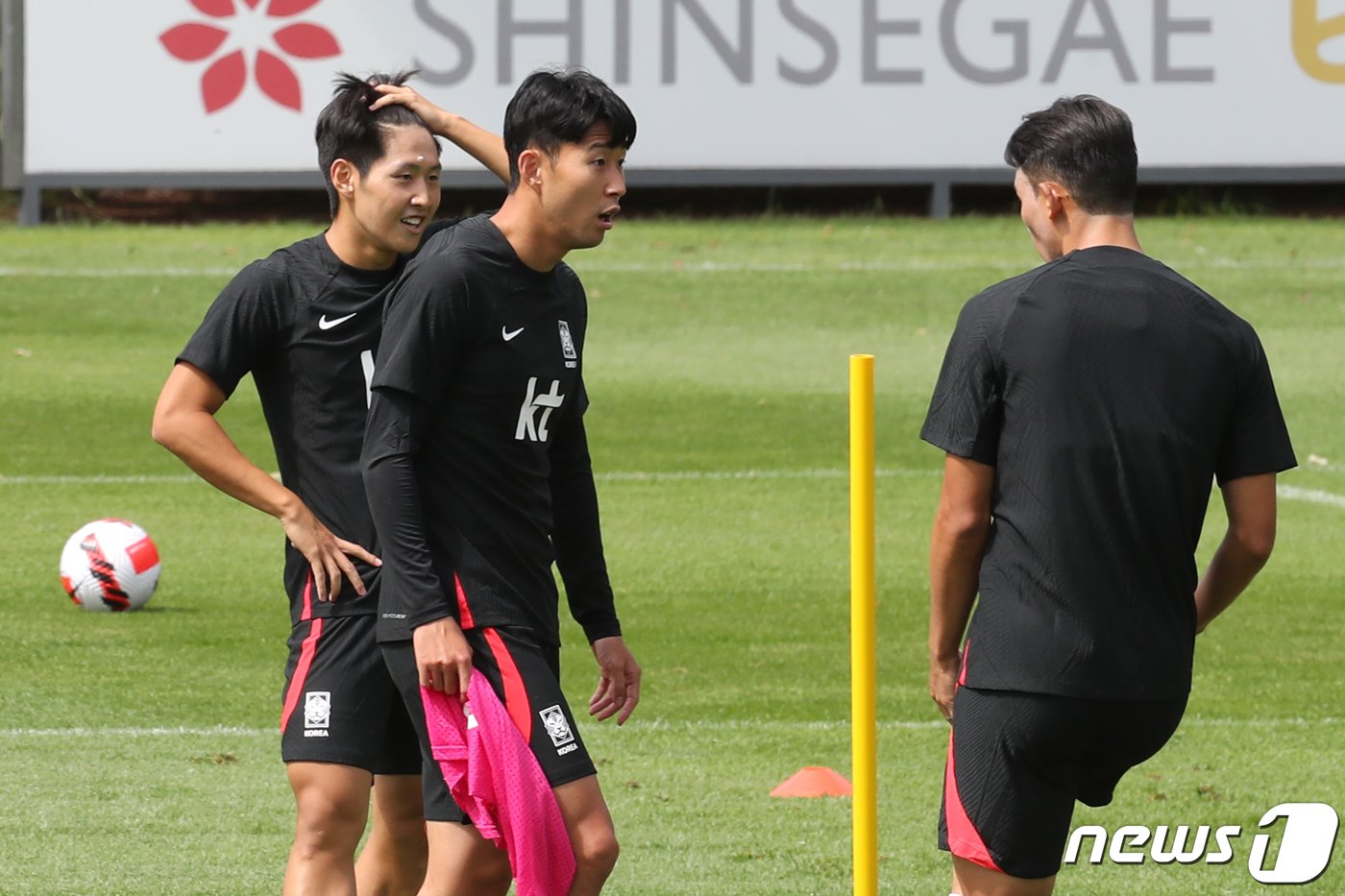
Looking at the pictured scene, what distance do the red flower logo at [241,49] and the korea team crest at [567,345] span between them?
1632cm

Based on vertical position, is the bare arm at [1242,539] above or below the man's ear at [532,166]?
below

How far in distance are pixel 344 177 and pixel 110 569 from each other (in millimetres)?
5491

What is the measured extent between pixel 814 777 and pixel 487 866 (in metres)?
3.11

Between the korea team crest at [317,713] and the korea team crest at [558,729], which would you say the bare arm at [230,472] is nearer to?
the korea team crest at [317,713]

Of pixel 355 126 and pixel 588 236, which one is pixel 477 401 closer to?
pixel 588 236

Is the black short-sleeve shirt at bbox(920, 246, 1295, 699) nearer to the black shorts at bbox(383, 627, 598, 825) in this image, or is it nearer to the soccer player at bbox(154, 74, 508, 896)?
the black shorts at bbox(383, 627, 598, 825)

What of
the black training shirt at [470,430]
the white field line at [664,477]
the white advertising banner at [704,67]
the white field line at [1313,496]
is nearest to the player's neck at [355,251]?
the black training shirt at [470,430]

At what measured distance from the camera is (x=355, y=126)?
17.0 feet

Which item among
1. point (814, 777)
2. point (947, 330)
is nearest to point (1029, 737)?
point (814, 777)

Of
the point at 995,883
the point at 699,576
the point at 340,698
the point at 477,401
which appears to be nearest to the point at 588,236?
the point at 477,401

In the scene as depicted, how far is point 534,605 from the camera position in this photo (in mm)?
4621

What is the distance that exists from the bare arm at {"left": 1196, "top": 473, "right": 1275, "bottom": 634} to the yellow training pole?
0.68 metres

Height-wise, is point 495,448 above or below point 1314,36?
below

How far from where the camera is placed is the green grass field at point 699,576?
696 cm
